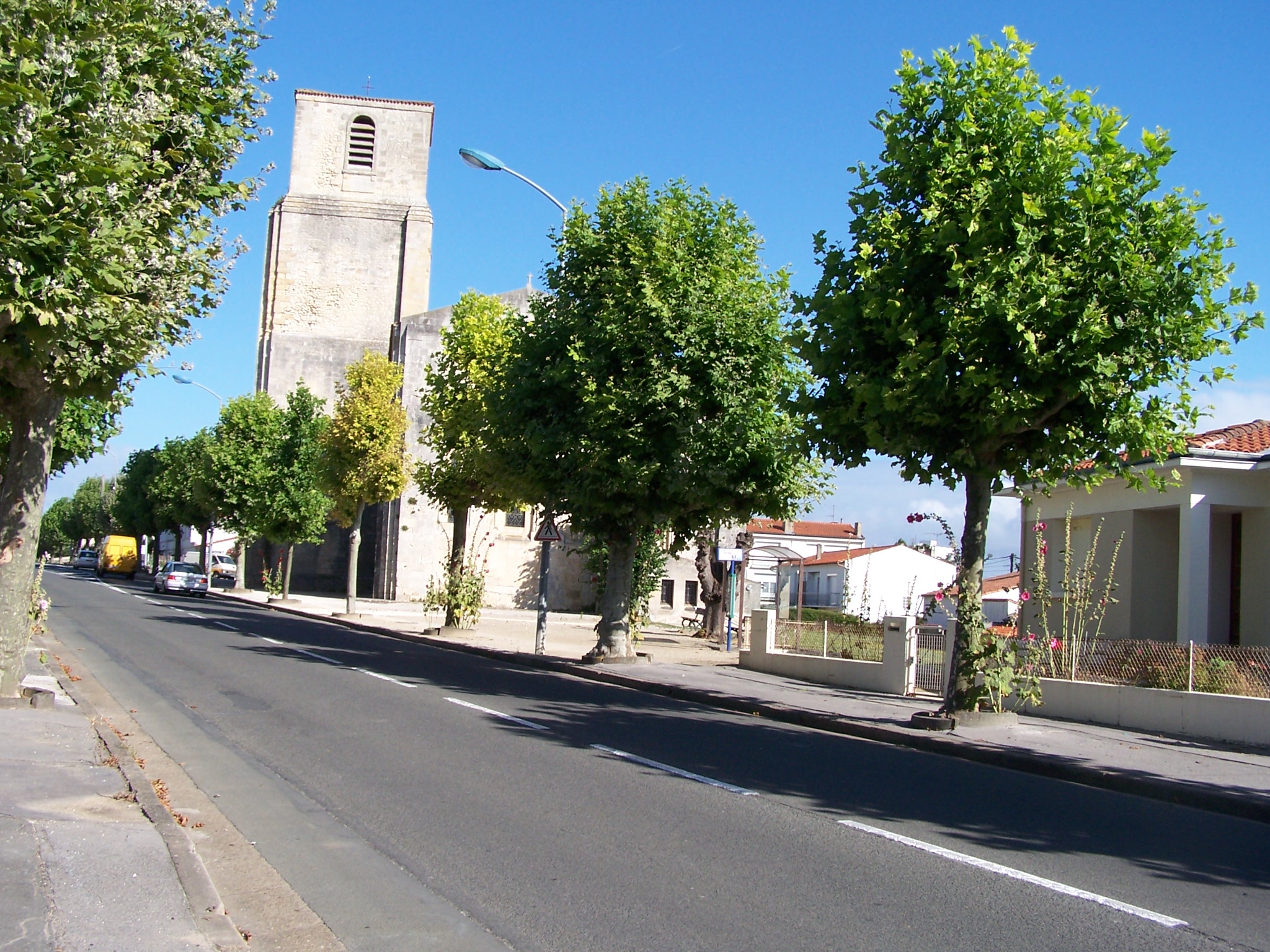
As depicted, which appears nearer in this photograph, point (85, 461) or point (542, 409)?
point (542, 409)

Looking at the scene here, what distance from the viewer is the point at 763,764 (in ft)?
34.0

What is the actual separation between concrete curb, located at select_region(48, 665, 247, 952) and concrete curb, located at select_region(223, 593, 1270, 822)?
7.81 meters

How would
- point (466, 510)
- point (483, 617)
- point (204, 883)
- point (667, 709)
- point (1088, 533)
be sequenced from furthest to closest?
point (483, 617) → point (466, 510) → point (1088, 533) → point (667, 709) → point (204, 883)

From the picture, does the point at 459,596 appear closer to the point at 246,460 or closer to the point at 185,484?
the point at 246,460

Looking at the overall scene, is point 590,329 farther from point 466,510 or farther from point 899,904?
point 899,904

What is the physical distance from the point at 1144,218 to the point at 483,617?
3197 centimetres

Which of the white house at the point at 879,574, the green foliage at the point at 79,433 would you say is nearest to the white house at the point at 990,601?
the white house at the point at 879,574

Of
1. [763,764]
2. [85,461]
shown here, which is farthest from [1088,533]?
[85,461]

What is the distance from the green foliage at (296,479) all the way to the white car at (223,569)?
15.1m

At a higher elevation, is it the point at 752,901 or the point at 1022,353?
the point at 1022,353

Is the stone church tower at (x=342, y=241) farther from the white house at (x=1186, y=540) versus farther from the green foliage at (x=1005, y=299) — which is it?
the green foliage at (x=1005, y=299)

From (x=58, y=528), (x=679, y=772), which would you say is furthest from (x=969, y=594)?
(x=58, y=528)

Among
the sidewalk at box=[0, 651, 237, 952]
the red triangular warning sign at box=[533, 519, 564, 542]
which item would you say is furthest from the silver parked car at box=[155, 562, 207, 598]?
the sidewalk at box=[0, 651, 237, 952]

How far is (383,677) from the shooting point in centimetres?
1662
